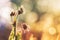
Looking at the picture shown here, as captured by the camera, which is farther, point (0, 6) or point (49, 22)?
point (0, 6)

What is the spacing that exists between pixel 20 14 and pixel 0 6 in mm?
219

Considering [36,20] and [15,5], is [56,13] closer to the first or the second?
[36,20]

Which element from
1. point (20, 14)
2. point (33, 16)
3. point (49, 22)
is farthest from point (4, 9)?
point (49, 22)

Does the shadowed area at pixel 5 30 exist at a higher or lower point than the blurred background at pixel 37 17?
lower

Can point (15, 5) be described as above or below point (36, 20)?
above

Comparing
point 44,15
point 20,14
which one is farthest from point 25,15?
point 44,15

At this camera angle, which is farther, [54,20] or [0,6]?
[0,6]

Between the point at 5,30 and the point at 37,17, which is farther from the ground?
the point at 37,17

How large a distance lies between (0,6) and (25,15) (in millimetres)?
265

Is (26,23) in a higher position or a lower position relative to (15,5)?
lower

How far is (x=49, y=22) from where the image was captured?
4.94ft

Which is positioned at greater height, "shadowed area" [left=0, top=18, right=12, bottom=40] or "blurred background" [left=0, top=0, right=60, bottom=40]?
"blurred background" [left=0, top=0, right=60, bottom=40]

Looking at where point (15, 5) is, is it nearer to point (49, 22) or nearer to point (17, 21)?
point (17, 21)

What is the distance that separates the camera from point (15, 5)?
1.58 metres
